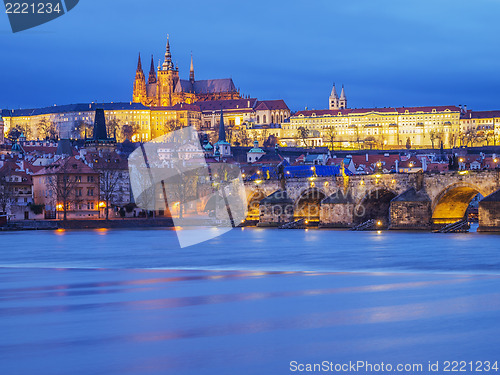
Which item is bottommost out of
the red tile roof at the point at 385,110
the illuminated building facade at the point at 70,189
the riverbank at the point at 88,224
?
the riverbank at the point at 88,224

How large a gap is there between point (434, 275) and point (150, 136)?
16005 cm

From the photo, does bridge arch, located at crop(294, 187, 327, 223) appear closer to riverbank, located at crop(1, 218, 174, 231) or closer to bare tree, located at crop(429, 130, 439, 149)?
riverbank, located at crop(1, 218, 174, 231)

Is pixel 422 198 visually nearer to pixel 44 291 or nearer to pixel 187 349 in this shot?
pixel 44 291

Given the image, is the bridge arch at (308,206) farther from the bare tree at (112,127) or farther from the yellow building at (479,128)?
the yellow building at (479,128)

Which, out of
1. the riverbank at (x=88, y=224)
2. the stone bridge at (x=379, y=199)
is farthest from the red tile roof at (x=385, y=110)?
the riverbank at (x=88, y=224)

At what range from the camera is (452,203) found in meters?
47.6

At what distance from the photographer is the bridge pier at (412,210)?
46.3 meters

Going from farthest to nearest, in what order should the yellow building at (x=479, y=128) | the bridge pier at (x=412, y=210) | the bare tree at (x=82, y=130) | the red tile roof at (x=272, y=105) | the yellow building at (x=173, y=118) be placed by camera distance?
the red tile roof at (x=272, y=105), the yellow building at (x=173, y=118), the bare tree at (x=82, y=130), the yellow building at (x=479, y=128), the bridge pier at (x=412, y=210)

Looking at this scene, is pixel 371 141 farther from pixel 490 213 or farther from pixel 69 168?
pixel 490 213

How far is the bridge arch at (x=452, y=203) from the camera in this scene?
45763 mm

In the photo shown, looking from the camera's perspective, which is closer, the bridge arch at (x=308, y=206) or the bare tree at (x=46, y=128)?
the bridge arch at (x=308, y=206)

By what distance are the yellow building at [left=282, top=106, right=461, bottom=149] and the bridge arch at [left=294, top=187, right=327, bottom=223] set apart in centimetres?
10797

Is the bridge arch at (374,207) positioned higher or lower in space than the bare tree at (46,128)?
lower

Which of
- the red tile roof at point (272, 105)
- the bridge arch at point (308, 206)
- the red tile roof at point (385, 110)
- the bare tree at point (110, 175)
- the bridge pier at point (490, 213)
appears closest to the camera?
the bridge pier at point (490, 213)
